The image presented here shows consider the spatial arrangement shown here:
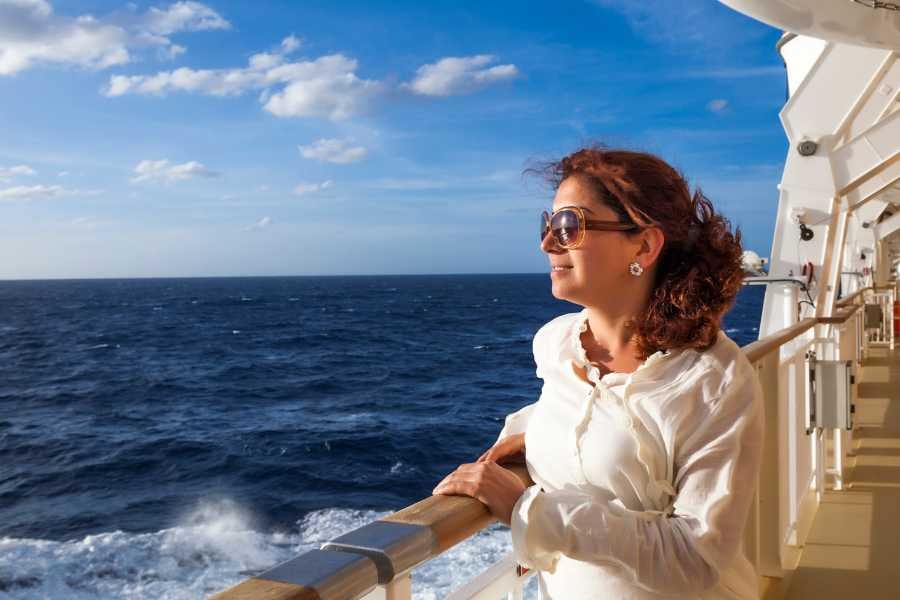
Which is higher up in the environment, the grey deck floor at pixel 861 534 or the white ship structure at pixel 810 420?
the white ship structure at pixel 810 420

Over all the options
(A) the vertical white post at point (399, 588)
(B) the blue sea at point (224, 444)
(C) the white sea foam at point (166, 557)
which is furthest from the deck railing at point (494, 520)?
(C) the white sea foam at point (166, 557)

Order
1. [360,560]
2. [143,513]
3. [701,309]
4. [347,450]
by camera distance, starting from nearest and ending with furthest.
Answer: [360,560]
[701,309]
[143,513]
[347,450]

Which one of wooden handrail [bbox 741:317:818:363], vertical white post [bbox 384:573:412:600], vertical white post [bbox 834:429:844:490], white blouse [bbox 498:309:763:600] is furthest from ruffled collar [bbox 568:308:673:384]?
vertical white post [bbox 834:429:844:490]

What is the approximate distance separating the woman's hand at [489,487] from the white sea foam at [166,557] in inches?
246

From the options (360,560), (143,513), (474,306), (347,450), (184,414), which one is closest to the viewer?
(360,560)

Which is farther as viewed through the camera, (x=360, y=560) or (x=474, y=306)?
(x=474, y=306)

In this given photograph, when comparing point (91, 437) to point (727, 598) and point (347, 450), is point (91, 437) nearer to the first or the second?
point (347, 450)

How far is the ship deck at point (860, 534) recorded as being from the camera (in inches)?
87.6

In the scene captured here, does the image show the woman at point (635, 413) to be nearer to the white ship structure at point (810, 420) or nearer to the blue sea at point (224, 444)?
the white ship structure at point (810, 420)

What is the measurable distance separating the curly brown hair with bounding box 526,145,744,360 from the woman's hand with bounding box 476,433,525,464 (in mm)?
199

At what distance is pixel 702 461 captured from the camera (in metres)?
0.89

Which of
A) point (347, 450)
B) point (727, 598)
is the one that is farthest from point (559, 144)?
point (347, 450)

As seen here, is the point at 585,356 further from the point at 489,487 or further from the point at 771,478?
the point at 771,478

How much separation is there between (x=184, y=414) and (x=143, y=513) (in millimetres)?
8937
